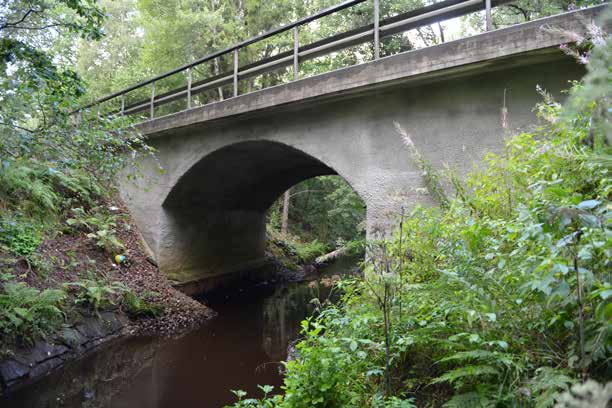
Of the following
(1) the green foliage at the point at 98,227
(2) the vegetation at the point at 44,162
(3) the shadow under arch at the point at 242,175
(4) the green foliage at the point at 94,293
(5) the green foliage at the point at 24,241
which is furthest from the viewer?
(3) the shadow under arch at the point at 242,175

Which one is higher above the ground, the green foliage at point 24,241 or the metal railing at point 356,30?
the metal railing at point 356,30

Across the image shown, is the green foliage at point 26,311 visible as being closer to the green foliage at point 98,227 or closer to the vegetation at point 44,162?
the vegetation at point 44,162

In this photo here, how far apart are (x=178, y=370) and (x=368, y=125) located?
432cm

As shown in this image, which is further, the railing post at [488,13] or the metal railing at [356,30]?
the metal railing at [356,30]

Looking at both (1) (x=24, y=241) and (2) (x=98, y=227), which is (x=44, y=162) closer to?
(1) (x=24, y=241)

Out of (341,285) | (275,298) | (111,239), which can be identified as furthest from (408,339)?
(275,298)

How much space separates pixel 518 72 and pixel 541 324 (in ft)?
11.5

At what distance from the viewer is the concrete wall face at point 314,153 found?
14.9 ft

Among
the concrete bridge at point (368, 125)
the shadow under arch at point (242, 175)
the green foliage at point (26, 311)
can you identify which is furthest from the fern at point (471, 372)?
the shadow under arch at point (242, 175)

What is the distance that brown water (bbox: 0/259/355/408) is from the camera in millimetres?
4539

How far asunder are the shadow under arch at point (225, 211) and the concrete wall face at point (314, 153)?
0.10 feet

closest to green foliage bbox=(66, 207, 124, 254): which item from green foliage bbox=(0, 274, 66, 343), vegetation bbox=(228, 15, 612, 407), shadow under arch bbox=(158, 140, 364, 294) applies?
shadow under arch bbox=(158, 140, 364, 294)

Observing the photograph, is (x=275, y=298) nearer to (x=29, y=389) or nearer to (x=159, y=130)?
(x=159, y=130)

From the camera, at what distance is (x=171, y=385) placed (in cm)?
502
